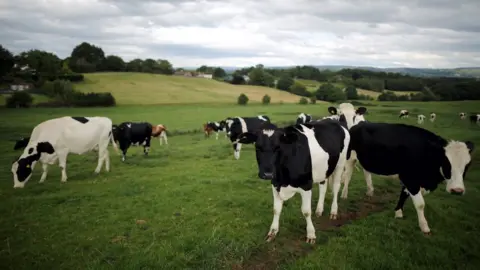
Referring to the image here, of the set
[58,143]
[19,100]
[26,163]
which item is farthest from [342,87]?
[26,163]

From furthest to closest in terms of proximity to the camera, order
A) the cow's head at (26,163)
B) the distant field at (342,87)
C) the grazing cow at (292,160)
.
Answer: the distant field at (342,87), the cow's head at (26,163), the grazing cow at (292,160)

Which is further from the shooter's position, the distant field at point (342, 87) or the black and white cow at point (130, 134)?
the distant field at point (342, 87)

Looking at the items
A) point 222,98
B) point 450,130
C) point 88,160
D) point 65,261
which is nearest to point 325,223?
point 65,261

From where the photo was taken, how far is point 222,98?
207 feet

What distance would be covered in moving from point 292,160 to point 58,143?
9559mm

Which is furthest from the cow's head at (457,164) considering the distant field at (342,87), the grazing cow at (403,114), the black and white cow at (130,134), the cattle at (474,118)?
the grazing cow at (403,114)

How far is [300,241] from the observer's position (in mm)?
6586

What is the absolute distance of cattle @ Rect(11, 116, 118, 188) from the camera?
1102 centimetres

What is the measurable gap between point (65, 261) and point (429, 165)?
787cm

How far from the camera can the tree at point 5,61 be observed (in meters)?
15.9

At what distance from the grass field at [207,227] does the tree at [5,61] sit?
24.2ft

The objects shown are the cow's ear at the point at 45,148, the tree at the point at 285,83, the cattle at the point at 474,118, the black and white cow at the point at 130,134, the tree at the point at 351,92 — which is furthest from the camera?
the tree at the point at 285,83

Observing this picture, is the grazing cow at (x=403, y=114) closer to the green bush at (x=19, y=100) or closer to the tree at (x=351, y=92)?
the tree at (x=351, y=92)

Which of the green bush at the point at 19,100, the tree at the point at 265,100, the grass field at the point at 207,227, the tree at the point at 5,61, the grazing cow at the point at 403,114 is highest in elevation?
the tree at the point at 5,61
